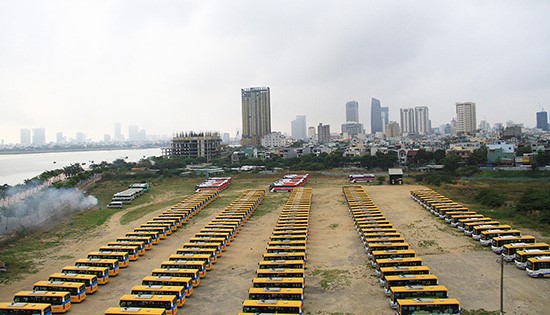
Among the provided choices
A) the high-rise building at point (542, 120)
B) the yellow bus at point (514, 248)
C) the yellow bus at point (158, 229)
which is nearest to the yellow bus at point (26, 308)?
the yellow bus at point (158, 229)

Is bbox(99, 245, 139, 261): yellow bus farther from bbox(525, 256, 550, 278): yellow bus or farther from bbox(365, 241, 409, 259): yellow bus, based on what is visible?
bbox(525, 256, 550, 278): yellow bus

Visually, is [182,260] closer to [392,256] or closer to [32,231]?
[392,256]

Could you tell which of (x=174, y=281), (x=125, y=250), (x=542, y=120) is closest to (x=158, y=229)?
(x=125, y=250)

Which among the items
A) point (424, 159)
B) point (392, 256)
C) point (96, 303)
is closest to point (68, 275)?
point (96, 303)

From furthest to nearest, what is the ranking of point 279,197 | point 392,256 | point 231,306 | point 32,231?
point 279,197 → point 32,231 → point 392,256 → point 231,306

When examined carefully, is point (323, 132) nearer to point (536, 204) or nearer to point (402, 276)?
point (536, 204)

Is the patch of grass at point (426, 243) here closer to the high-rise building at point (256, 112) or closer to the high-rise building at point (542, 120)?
the high-rise building at point (256, 112)
